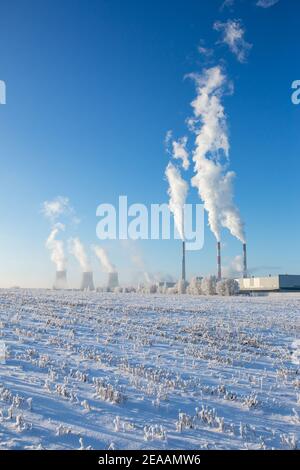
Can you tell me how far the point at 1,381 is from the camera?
7.91 metres

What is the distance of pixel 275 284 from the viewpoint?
3602 inches

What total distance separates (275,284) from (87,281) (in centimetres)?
4575

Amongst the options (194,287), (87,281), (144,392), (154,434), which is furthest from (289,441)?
(87,281)

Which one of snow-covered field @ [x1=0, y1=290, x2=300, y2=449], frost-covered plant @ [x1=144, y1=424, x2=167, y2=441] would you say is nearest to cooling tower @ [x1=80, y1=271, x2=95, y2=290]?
snow-covered field @ [x1=0, y1=290, x2=300, y2=449]

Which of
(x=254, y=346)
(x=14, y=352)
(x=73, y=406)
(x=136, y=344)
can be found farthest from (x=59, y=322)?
(x=73, y=406)

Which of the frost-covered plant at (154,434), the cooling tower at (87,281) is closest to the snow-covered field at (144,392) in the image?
the frost-covered plant at (154,434)

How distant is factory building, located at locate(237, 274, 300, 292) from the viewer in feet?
299

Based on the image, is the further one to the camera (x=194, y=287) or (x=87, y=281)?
(x=87, y=281)

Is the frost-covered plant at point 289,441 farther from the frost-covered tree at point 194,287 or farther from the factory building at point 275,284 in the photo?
the factory building at point 275,284

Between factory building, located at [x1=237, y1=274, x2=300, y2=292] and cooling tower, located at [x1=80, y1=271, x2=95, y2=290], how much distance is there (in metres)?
37.4

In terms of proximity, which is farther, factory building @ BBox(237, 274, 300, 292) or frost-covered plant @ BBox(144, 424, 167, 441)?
factory building @ BBox(237, 274, 300, 292)

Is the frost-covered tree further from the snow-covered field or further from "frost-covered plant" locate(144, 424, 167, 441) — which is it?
"frost-covered plant" locate(144, 424, 167, 441)

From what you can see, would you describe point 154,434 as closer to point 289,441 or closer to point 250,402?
point 289,441
